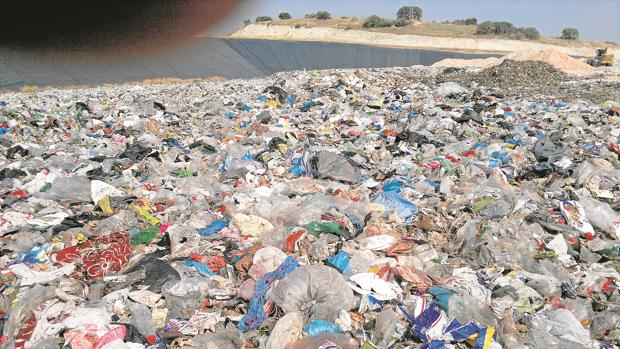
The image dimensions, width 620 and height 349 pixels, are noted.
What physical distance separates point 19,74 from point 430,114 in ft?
47.0

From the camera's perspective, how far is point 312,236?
3508 mm

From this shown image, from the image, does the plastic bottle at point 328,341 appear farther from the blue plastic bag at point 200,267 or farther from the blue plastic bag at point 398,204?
the blue plastic bag at point 398,204

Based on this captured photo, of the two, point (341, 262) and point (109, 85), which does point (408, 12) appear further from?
point (341, 262)

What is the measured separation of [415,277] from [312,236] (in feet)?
2.98

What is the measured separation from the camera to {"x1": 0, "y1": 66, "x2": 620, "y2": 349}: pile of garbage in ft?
8.55

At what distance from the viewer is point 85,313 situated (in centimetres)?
263

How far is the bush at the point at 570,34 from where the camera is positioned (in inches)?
1682

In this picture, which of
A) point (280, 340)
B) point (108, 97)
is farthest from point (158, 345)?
point (108, 97)

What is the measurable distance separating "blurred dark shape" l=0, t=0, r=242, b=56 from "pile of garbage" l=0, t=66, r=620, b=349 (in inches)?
521

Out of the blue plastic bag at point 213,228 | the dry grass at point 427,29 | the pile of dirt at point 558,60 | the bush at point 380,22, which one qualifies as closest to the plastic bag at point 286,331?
the blue plastic bag at point 213,228

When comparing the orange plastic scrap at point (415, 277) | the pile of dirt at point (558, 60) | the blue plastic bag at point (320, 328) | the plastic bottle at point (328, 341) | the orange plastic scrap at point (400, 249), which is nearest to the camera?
the plastic bottle at point (328, 341)

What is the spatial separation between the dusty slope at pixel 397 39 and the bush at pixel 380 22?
3393 millimetres

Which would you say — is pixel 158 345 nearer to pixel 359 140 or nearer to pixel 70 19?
pixel 359 140

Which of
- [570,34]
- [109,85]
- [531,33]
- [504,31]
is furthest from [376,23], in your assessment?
[109,85]
